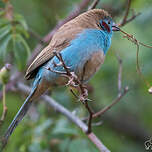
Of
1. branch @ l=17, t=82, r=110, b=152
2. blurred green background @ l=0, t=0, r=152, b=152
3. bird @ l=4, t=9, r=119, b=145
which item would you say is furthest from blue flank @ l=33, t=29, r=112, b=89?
branch @ l=17, t=82, r=110, b=152

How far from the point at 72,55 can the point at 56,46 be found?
0.82 ft

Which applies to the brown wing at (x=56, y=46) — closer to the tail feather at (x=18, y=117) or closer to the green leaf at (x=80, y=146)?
the tail feather at (x=18, y=117)

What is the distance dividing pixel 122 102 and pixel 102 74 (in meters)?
0.58

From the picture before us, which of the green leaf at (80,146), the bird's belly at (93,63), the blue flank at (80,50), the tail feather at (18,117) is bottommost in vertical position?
the green leaf at (80,146)

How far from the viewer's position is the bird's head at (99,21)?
4610mm

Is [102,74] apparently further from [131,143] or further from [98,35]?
[98,35]

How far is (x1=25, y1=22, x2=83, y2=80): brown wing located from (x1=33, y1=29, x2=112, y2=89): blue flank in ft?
0.20

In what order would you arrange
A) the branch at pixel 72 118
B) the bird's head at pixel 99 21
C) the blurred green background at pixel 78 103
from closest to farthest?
the branch at pixel 72 118 < the blurred green background at pixel 78 103 < the bird's head at pixel 99 21

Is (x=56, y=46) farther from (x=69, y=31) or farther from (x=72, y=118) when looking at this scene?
(x=72, y=118)

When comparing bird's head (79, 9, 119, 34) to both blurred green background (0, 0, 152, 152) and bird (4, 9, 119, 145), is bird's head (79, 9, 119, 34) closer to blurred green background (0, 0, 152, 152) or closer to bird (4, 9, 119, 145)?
bird (4, 9, 119, 145)

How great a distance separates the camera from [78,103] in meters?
5.70

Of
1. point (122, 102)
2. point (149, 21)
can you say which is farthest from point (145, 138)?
point (149, 21)

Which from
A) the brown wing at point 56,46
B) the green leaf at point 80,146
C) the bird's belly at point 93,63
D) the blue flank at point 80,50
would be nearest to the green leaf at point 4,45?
the brown wing at point 56,46

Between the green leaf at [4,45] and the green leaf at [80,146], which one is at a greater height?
the green leaf at [4,45]
